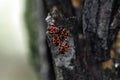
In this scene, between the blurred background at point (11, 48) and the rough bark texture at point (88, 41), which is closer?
the rough bark texture at point (88, 41)

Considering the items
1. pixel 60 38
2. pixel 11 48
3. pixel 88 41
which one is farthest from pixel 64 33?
pixel 11 48

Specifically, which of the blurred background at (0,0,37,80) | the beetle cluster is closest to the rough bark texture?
the beetle cluster

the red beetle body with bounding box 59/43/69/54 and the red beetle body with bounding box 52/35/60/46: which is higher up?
the red beetle body with bounding box 52/35/60/46

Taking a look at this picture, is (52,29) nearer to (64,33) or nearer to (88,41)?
(64,33)

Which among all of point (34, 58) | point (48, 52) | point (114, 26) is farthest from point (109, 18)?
point (34, 58)

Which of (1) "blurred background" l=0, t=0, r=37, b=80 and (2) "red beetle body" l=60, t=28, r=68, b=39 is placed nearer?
(2) "red beetle body" l=60, t=28, r=68, b=39

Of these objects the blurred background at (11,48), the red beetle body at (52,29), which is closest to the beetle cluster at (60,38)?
the red beetle body at (52,29)

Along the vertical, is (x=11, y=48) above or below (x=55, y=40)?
below

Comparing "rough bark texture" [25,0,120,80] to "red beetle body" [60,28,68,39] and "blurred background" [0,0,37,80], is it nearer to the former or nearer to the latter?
"red beetle body" [60,28,68,39]

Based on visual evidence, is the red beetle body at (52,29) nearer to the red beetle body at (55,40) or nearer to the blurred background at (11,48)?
the red beetle body at (55,40)
